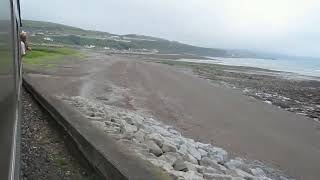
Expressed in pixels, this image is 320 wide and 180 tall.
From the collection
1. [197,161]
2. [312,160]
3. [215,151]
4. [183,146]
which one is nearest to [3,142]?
[197,161]

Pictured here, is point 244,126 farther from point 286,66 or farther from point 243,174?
point 286,66

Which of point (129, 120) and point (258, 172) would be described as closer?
point (258, 172)

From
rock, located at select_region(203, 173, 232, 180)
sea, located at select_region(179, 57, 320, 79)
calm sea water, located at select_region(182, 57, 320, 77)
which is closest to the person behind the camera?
rock, located at select_region(203, 173, 232, 180)

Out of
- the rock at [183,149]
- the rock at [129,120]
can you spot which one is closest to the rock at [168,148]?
the rock at [183,149]

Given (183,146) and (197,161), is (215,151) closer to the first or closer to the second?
(183,146)

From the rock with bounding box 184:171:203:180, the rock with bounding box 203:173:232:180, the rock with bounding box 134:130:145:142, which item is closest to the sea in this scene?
the rock with bounding box 134:130:145:142

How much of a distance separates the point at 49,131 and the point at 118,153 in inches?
101

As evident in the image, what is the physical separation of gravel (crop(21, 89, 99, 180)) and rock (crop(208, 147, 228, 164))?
11.9ft

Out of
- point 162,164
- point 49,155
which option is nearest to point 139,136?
point 162,164

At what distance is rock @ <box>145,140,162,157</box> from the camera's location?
25.3ft

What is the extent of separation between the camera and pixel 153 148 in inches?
312

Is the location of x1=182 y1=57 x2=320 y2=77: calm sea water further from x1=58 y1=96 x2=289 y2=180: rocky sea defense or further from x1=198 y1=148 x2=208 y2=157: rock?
x1=198 y1=148 x2=208 y2=157: rock

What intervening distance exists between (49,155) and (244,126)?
10242mm

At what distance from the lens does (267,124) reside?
16375mm
